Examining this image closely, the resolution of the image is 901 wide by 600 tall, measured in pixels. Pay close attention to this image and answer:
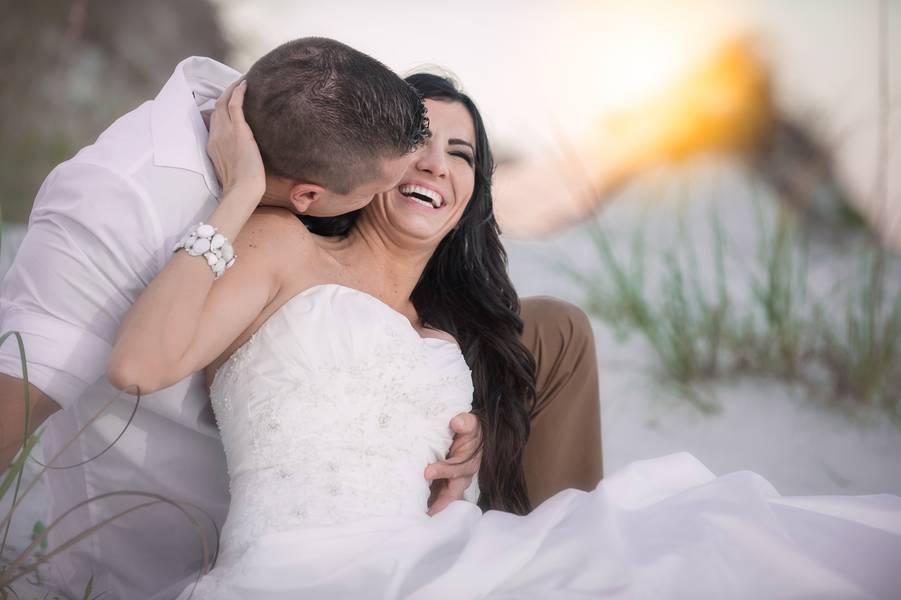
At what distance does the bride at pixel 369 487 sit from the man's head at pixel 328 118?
0.25 feet

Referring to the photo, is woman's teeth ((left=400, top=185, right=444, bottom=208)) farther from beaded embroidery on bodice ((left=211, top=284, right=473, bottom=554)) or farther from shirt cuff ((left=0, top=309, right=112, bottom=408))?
shirt cuff ((left=0, top=309, right=112, bottom=408))

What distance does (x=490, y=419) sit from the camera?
9.41ft

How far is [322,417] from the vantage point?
2.16 meters

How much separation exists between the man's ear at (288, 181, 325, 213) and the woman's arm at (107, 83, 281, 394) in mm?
110

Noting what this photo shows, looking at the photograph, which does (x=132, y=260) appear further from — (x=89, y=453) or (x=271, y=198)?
(x=89, y=453)

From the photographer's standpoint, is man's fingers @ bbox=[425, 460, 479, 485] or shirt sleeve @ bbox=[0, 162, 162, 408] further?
man's fingers @ bbox=[425, 460, 479, 485]

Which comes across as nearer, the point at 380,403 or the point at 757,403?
the point at 380,403

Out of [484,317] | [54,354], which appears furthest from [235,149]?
[484,317]

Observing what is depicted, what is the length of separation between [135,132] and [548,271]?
4694 mm

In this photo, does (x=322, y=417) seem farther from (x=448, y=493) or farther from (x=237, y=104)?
(x=237, y=104)

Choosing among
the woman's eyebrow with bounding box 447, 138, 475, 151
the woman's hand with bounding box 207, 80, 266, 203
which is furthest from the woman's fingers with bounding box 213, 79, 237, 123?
the woman's eyebrow with bounding box 447, 138, 475, 151

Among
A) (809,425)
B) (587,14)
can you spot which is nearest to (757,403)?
(809,425)

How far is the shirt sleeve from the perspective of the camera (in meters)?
1.95

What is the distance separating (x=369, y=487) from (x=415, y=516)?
13 centimetres
